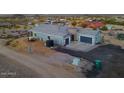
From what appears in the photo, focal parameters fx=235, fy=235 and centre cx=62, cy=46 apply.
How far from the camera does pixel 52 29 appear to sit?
34.2 feet

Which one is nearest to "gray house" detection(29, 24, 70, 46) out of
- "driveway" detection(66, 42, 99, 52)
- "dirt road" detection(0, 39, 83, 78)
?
Result: "driveway" detection(66, 42, 99, 52)

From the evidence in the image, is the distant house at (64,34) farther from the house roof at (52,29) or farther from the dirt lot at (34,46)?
the dirt lot at (34,46)

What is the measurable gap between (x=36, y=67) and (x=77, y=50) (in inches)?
75.9

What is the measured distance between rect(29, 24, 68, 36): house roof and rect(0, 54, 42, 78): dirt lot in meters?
1.71

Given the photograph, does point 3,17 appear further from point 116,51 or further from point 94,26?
point 116,51

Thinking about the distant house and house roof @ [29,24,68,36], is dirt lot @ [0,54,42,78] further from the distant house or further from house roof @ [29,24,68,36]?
house roof @ [29,24,68,36]

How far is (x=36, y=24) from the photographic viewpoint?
34.3 feet

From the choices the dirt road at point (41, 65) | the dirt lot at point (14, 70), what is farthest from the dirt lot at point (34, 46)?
the dirt lot at point (14, 70)

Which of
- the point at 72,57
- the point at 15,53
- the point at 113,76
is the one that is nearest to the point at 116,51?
Result: the point at 113,76

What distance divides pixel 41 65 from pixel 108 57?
9.59 feet

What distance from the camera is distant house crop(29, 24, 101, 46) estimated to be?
33.5 feet

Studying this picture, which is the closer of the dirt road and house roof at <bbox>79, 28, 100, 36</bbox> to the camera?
the dirt road

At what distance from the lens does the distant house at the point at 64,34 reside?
10.2 meters

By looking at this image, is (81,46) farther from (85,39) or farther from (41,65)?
(41,65)
